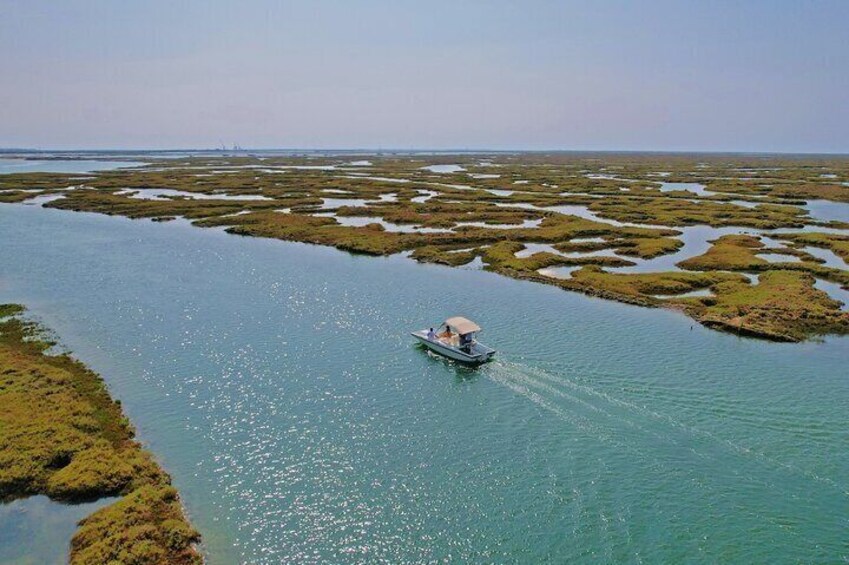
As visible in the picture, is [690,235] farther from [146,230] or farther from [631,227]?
[146,230]

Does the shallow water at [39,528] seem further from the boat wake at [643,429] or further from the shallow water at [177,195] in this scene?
the shallow water at [177,195]

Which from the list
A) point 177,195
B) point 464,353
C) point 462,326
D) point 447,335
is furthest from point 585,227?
point 177,195

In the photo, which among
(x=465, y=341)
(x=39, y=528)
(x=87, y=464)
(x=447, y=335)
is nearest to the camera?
(x=39, y=528)

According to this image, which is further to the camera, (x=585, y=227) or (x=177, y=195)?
(x=177, y=195)

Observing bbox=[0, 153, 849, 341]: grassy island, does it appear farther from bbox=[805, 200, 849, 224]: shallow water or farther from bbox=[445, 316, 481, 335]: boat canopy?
bbox=[445, 316, 481, 335]: boat canopy

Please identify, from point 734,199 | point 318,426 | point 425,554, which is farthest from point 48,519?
point 734,199

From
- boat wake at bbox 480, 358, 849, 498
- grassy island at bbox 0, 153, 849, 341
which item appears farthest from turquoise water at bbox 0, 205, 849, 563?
grassy island at bbox 0, 153, 849, 341

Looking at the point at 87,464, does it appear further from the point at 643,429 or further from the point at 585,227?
the point at 585,227
